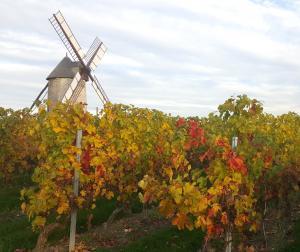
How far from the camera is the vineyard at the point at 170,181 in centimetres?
567

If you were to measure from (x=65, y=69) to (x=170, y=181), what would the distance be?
32583 millimetres

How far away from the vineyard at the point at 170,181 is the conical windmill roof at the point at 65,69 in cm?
2511

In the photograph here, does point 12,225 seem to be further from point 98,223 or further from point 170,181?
point 170,181

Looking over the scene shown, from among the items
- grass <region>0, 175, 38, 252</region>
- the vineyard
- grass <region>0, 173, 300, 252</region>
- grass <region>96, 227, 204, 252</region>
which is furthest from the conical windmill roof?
grass <region>96, 227, 204, 252</region>

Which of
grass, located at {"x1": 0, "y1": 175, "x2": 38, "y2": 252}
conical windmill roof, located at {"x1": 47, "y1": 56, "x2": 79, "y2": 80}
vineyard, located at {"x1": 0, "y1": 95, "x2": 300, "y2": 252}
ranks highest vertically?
conical windmill roof, located at {"x1": 47, "y1": 56, "x2": 79, "y2": 80}

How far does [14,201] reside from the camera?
13328mm

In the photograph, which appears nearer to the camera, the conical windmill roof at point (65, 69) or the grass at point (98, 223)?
the grass at point (98, 223)

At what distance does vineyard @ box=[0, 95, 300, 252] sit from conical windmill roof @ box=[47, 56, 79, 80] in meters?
25.1

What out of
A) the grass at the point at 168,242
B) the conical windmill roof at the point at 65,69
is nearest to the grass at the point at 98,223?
the grass at the point at 168,242

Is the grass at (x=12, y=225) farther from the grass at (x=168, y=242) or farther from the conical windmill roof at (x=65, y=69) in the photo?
the conical windmill roof at (x=65, y=69)

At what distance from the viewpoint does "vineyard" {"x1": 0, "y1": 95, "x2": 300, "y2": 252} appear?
5.67 metres

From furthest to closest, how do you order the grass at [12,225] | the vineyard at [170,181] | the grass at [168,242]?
the grass at [12,225] < the grass at [168,242] < the vineyard at [170,181]

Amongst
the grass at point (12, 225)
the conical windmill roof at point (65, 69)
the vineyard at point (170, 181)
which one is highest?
the conical windmill roof at point (65, 69)

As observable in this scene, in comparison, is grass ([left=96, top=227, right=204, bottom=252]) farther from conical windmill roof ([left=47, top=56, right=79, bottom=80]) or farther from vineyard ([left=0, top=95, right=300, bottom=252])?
conical windmill roof ([left=47, top=56, right=79, bottom=80])
